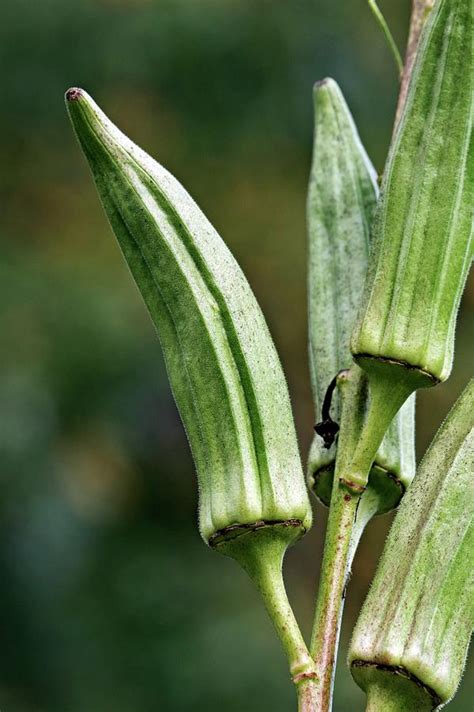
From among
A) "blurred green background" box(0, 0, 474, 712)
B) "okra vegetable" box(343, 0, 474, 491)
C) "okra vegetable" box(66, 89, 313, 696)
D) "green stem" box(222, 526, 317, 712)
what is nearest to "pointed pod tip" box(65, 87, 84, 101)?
"okra vegetable" box(66, 89, 313, 696)

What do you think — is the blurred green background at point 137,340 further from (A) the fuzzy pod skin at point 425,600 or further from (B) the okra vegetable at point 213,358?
(A) the fuzzy pod skin at point 425,600

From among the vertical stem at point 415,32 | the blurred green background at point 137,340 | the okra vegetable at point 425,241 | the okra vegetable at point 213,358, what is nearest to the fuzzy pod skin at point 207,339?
the okra vegetable at point 213,358

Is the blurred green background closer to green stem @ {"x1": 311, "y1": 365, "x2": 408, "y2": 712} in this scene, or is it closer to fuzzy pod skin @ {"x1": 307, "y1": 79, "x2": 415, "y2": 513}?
fuzzy pod skin @ {"x1": 307, "y1": 79, "x2": 415, "y2": 513}

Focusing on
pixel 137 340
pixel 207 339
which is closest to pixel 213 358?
pixel 207 339

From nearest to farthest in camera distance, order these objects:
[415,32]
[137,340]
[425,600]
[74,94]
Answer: [425,600], [74,94], [415,32], [137,340]

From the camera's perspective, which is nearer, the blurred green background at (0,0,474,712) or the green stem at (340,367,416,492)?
the green stem at (340,367,416,492)

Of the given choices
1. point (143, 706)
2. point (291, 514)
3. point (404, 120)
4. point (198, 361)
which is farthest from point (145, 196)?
point (143, 706)

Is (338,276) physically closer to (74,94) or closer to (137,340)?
(74,94)
